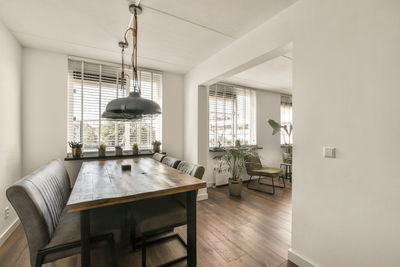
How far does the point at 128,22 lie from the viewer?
7.00 feet

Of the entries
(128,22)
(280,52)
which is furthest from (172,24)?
(280,52)

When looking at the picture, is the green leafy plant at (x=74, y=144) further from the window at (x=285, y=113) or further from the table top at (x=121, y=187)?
the window at (x=285, y=113)

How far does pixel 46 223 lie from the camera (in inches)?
49.8

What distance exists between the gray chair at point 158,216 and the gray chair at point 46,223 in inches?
7.4

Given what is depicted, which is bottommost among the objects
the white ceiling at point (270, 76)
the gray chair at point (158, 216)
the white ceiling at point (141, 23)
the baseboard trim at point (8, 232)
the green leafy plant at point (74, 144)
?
the baseboard trim at point (8, 232)

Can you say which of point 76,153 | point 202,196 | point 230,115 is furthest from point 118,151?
point 230,115

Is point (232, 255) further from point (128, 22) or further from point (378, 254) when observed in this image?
point (128, 22)

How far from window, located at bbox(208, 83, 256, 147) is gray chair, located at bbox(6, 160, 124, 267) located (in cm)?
323

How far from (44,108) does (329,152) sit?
3.94m

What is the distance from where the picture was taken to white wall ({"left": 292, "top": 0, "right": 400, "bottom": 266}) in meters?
1.22

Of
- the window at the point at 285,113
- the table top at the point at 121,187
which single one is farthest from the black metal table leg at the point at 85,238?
the window at the point at 285,113

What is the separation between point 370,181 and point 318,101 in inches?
28.8

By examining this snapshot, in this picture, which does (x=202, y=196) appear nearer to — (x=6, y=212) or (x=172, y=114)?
(x=172, y=114)

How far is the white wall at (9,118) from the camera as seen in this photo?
84.4 inches
